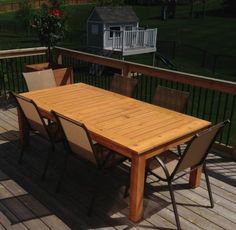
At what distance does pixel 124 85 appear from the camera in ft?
16.6

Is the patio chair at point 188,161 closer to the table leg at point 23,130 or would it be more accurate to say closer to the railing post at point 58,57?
the table leg at point 23,130

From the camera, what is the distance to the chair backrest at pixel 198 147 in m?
3.13

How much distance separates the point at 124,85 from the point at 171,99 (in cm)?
91

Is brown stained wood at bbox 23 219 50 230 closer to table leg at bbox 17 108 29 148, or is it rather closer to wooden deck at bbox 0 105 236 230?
wooden deck at bbox 0 105 236 230

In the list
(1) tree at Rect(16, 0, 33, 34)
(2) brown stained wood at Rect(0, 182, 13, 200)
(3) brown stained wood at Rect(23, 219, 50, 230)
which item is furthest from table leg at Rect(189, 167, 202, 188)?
(1) tree at Rect(16, 0, 33, 34)

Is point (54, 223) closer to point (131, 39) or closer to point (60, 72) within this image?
point (60, 72)

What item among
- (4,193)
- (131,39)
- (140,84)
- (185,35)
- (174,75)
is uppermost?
(174,75)

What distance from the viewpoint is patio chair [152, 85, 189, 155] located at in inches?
169

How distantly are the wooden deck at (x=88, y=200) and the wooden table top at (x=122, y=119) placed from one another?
0.76 m

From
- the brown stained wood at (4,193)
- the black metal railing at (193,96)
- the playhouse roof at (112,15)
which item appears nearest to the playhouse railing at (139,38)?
the playhouse roof at (112,15)

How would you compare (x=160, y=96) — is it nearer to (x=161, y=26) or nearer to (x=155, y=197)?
(x=155, y=197)

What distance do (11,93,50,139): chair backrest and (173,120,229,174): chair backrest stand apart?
5.34 ft

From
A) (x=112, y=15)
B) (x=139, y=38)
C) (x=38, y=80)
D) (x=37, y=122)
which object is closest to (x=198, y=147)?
(x=37, y=122)

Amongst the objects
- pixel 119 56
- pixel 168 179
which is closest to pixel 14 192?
pixel 168 179
